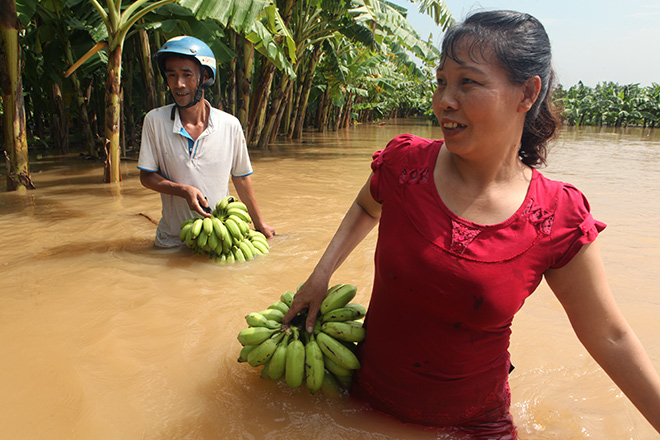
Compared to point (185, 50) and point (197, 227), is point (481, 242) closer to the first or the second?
point (197, 227)

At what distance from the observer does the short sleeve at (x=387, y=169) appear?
5.62ft

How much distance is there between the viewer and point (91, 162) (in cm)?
986

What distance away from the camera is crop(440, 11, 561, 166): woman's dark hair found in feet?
4.64

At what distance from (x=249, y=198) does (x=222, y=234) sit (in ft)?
2.07

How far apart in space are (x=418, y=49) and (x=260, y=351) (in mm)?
9735

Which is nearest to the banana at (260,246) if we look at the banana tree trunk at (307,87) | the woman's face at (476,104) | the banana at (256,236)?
the banana at (256,236)

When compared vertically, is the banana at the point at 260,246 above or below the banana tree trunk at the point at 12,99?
below

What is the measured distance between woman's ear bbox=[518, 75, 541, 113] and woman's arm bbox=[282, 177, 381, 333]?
0.65 metres

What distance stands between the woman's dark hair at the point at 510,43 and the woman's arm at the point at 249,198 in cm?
279

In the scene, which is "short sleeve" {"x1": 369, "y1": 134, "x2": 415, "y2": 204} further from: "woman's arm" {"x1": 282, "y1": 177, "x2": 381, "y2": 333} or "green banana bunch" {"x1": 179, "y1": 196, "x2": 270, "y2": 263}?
Answer: "green banana bunch" {"x1": 179, "y1": 196, "x2": 270, "y2": 263}

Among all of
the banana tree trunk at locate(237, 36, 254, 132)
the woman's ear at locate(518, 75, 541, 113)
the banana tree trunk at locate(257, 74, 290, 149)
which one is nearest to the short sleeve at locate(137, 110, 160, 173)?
the woman's ear at locate(518, 75, 541, 113)

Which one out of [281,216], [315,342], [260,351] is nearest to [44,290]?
[260,351]

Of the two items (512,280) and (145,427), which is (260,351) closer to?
(145,427)

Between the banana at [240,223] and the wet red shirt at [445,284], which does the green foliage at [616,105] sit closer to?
the banana at [240,223]
